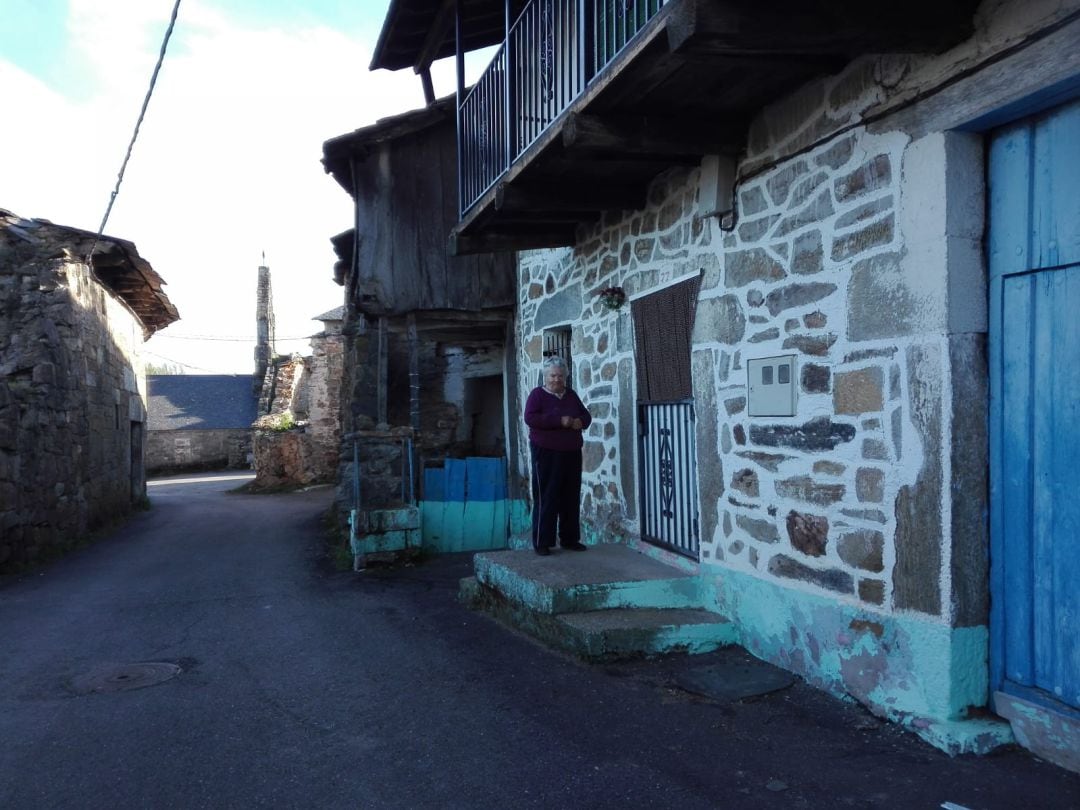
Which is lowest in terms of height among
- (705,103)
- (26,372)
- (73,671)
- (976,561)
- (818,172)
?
(73,671)

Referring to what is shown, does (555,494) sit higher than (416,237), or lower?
lower

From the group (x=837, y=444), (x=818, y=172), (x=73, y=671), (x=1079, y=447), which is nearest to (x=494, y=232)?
(x=818, y=172)

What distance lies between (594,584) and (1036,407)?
2844mm

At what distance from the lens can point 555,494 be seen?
643 cm

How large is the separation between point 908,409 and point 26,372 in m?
10.5

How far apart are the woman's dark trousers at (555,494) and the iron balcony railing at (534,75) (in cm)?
222

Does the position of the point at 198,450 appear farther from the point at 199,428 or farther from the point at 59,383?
the point at 59,383

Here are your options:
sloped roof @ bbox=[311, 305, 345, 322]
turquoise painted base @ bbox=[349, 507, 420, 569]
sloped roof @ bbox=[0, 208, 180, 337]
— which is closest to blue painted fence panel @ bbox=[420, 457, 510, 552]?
turquoise painted base @ bbox=[349, 507, 420, 569]

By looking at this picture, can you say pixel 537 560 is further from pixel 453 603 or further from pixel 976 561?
pixel 976 561

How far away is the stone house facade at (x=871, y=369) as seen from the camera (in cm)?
344

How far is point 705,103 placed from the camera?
4590mm

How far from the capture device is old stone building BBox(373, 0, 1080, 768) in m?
3.26

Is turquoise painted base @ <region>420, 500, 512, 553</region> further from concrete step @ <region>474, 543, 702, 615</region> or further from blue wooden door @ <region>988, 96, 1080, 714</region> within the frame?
blue wooden door @ <region>988, 96, 1080, 714</region>

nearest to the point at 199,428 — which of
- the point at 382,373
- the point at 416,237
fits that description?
the point at 382,373
